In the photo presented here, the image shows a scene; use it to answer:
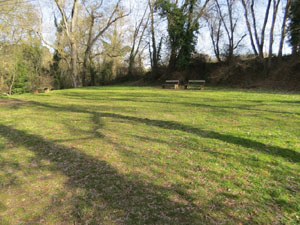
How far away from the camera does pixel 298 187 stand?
309cm

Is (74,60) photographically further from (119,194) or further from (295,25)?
(119,194)

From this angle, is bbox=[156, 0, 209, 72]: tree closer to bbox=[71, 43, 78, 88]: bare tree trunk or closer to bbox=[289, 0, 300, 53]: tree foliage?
bbox=[289, 0, 300, 53]: tree foliage

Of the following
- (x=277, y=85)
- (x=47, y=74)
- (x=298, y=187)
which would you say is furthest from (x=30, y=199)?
(x=47, y=74)

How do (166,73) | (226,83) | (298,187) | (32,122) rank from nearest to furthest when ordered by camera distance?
(298,187)
(32,122)
(226,83)
(166,73)

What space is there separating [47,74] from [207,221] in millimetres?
32828

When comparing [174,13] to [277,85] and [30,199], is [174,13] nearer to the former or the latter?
[277,85]

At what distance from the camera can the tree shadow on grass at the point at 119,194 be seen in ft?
8.21

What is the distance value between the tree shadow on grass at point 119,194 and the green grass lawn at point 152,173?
13 millimetres

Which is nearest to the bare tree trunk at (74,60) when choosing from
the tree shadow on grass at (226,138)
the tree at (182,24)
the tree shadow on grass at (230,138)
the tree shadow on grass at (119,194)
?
the tree at (182,24)

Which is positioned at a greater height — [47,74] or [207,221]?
[47,74]

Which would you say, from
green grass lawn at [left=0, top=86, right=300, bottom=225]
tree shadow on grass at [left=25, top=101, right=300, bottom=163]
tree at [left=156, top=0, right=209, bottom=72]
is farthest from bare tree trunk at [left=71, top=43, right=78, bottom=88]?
green grass lawn at [left=0, top=86, right=300, bottom=225]

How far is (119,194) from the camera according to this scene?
2967 mm

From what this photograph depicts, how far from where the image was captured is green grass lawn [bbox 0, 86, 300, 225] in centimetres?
258

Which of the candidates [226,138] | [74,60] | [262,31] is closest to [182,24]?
[262,31]
